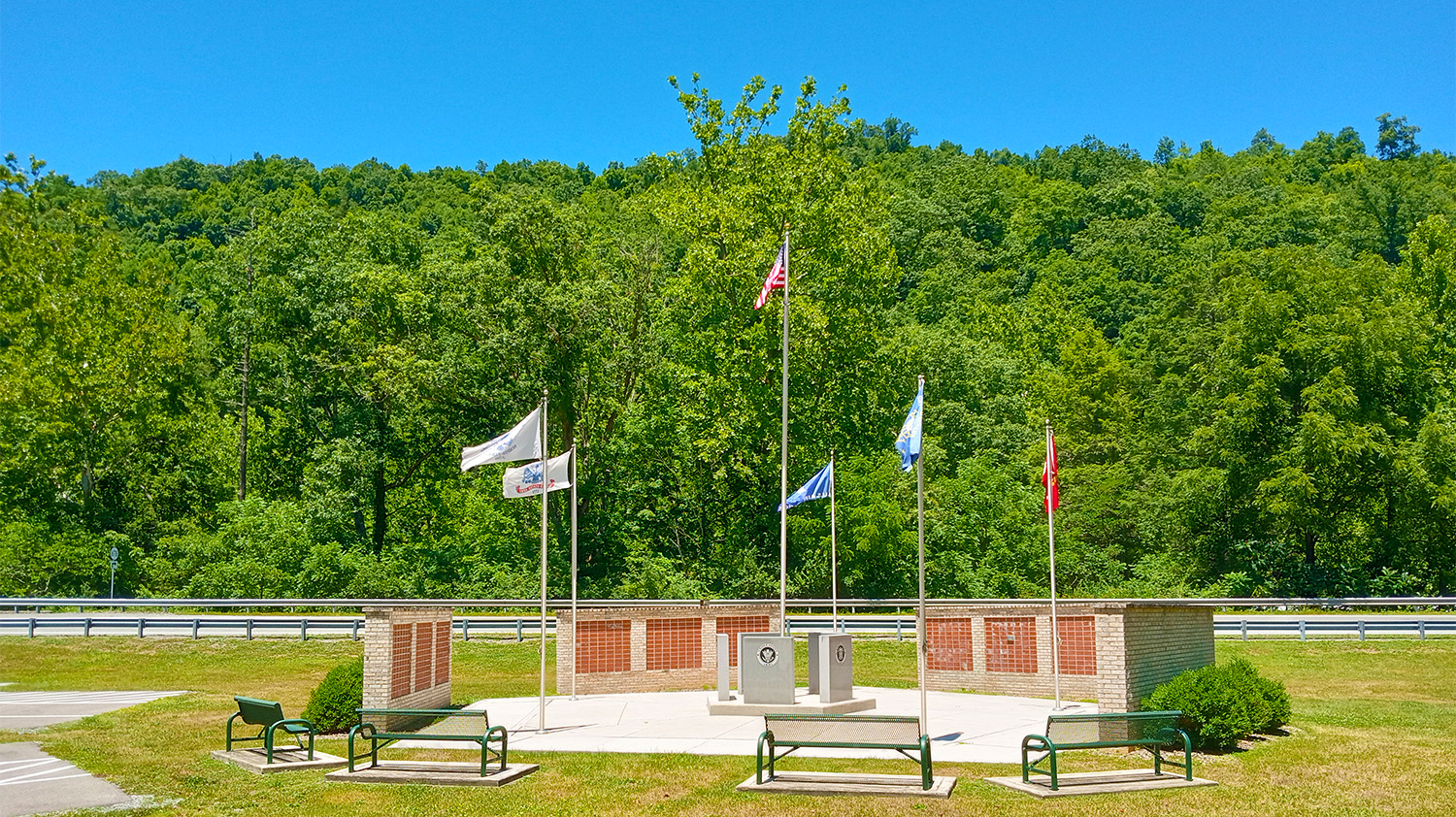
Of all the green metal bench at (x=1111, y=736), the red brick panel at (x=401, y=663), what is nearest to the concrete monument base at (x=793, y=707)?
the green metal bench at (x=1111, y=736)

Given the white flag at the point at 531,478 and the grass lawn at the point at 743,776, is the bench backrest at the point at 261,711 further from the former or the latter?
the white flag at the point at 531,478

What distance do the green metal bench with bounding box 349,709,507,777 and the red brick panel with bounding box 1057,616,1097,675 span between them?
11.6 meters

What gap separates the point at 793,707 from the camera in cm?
2111

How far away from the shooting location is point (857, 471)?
42.3 metres

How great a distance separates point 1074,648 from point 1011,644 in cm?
192

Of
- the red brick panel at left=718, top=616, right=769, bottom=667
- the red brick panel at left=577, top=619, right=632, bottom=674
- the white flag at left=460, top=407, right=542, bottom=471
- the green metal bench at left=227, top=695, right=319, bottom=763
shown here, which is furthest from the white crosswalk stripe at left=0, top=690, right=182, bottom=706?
the red brick panel at left=718, top=616, right=769, bottom=667

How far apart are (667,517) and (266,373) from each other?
59.3 feet

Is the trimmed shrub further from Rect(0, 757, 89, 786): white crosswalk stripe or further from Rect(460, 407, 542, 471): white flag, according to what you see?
Rect(0, 757, 89, 786): white crosswalk stripe

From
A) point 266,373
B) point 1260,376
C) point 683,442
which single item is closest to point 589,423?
point 683,442

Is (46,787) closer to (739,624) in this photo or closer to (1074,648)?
(739,624)

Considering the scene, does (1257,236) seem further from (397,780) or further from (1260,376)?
(397,780)

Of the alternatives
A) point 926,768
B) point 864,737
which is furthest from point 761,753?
point 926,768

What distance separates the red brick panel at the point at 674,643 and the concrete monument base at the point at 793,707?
15.3ft

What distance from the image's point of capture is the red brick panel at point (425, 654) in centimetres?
1977
